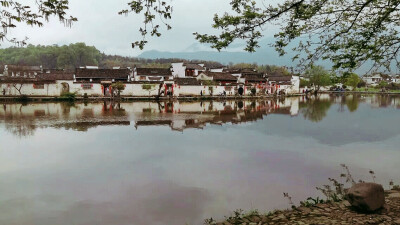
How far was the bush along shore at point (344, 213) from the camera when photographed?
18.4 ft

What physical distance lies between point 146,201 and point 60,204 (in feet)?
6.51

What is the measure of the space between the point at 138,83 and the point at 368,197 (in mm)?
41149

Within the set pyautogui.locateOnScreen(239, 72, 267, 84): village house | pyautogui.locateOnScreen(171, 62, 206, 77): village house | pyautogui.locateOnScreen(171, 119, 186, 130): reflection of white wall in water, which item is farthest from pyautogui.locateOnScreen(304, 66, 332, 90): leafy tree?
pyautogui.locateOnScreen(171, 119, 186, 130): reflection of white wall in water

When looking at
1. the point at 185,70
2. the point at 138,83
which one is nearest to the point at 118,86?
the point at 138,83

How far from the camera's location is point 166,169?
9703 millimetres

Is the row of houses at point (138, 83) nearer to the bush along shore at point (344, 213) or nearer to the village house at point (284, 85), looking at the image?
the village house at point (284, 85)

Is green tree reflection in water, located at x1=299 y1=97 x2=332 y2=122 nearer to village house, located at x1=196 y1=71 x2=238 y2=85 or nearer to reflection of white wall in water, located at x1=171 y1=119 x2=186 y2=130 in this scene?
reflection of white wall in water, located at x1=171 y1=119 x2=186 y2=130

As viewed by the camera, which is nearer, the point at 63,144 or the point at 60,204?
the point at 60,204

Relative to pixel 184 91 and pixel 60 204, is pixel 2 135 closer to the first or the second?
pixel 60 204

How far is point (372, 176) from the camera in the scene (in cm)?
903

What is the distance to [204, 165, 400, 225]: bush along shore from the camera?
562 centimetres

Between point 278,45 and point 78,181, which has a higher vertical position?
point 278,45

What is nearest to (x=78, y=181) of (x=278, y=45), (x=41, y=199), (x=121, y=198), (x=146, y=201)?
(x=41, y=199)

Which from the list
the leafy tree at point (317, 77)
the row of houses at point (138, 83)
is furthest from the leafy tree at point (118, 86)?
the leafy tree at point (317, 77)
